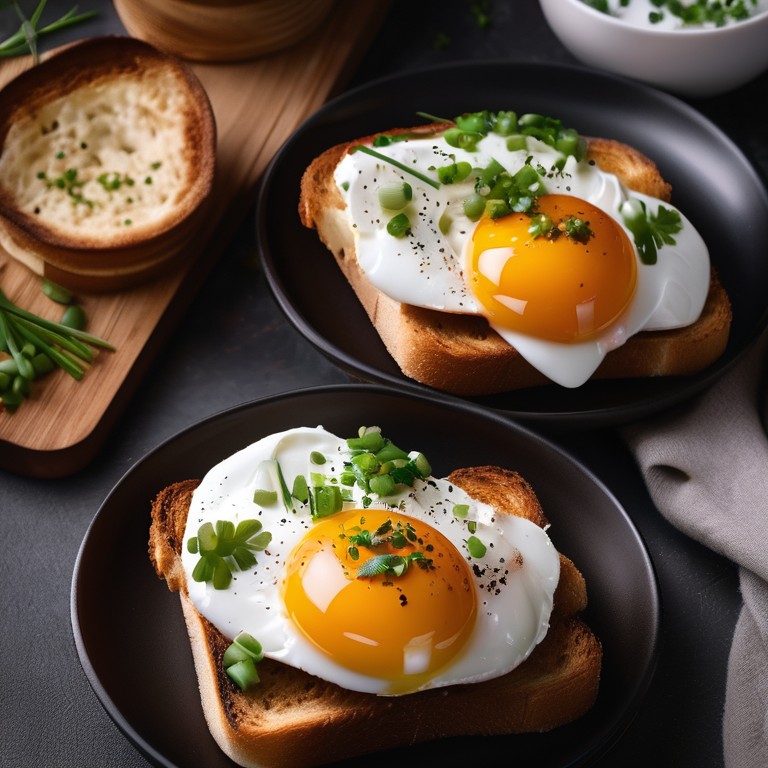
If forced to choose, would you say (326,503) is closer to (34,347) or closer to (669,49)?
(34,347)

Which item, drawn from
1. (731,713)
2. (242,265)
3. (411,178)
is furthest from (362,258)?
(731,713)

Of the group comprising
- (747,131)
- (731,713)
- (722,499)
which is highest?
(747,131)

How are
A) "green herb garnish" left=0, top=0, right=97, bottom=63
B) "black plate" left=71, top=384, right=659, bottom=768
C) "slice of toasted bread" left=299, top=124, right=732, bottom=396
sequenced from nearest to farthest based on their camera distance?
"black plate" left=71, top=384, right=659, bottom=768 < "slice of toasted bread" left=299, top=124, right=732, bottom=396 < "green herb garnish" left=0, top=0, right=97, bottom=63

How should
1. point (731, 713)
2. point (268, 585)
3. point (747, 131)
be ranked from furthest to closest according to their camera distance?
1. point (747, 131)
2. point (731, 713)
3. point (268, 585)

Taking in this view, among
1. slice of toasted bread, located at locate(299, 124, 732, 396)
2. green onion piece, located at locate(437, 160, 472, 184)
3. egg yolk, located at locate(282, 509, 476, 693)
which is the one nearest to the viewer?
egg yolk, located at locate(282, 509, 476, 693)

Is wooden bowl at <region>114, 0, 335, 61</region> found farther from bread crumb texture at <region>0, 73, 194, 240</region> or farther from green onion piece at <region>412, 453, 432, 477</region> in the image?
green onion piece at <region>412, 453, 432, 477</region>

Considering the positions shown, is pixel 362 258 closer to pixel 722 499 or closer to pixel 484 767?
pixel 722 499

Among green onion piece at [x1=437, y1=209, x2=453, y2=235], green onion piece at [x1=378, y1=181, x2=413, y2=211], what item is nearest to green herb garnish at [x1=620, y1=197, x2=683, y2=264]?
green onion piece at [x1=437, y1=209, x2=453, y2=235]

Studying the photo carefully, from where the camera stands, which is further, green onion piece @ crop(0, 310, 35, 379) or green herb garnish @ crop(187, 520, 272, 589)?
green onion piece @ crop(0, 310, 35, 379)

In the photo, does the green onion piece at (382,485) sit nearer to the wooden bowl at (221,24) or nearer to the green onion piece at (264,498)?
the green onion piece at (264,498)
